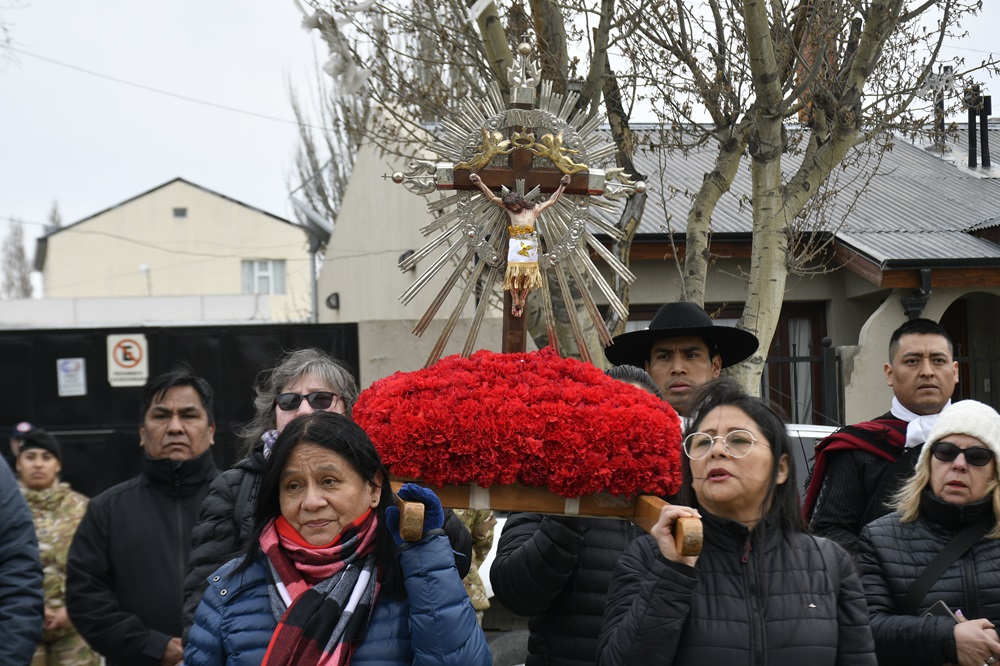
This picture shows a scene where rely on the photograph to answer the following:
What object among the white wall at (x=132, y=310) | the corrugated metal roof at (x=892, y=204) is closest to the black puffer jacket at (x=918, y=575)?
the corrugated metal roof at (x=892, y=204)

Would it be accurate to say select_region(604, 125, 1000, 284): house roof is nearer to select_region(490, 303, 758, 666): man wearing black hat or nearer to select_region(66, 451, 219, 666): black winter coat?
select_region(66, 451, 219, 666): black winter coat

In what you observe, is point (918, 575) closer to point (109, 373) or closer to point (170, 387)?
point (170, 387)

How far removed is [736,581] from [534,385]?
2.23ft

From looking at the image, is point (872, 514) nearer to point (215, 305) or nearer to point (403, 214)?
point (403, 214)

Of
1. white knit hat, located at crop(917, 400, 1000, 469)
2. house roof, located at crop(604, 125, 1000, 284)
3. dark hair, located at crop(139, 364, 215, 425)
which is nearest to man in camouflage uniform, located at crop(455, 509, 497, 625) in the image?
dark hair, located at crop(139, 364, 215, 425)

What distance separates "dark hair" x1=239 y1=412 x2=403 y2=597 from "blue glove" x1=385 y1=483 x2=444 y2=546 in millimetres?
69

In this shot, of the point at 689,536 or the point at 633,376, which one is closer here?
the point at 689,536

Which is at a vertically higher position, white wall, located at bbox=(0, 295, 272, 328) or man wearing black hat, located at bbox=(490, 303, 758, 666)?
white wall, located at bbox=(0, 295, 272, 328)

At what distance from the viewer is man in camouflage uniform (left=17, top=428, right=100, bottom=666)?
4664mm

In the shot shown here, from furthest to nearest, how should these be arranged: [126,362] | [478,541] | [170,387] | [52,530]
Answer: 1. [126,362]
2. [478,541]
3. [52,530]
4. [170,387]

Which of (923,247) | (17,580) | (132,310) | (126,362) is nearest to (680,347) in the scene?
(17,580)

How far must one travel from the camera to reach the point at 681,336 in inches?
155

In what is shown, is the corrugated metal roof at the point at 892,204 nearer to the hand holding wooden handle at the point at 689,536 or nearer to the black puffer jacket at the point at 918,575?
the black puffer jacket at the point at 918,575

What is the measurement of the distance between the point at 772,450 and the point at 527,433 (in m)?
0.68
